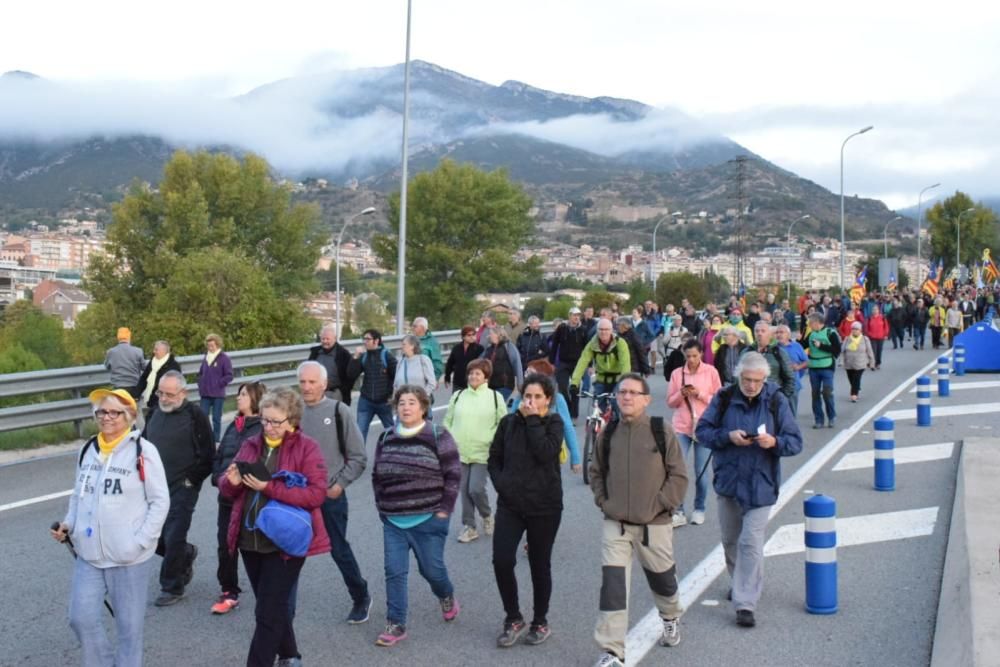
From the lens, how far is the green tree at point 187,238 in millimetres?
69625

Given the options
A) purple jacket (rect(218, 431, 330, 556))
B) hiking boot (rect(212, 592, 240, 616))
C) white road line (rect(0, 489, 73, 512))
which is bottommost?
white road line (rect(0, 489, 73, 512))

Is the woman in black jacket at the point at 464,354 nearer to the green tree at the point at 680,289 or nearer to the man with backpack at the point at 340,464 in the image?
the man with backpack at the point at 340,464

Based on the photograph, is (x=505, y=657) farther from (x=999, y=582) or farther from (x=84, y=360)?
(x=84, y=360)

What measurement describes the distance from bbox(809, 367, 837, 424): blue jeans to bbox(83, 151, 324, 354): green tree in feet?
128

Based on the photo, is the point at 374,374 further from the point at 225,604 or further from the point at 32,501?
the point at 225,604

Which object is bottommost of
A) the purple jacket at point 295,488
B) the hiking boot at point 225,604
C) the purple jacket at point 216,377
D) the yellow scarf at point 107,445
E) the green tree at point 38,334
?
the green tree at point 38,334

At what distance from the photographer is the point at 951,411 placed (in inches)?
696

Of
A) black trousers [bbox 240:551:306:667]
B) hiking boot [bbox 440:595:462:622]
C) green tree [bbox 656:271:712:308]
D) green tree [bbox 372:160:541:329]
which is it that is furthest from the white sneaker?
green tree [bbox 372:160:541:329]

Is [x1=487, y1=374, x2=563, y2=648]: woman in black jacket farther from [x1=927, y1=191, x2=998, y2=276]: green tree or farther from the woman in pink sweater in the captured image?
[x1=927, y1=191, x2=998, y2=276]: green tree

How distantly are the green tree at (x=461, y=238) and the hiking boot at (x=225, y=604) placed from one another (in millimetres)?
74532

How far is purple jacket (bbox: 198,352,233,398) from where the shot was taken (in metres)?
14.0

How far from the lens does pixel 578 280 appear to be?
152 meters

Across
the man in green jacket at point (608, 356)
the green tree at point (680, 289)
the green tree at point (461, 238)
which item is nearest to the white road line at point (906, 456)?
the man in green jacket at point (608, 356)

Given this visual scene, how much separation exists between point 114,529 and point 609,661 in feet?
8.60
